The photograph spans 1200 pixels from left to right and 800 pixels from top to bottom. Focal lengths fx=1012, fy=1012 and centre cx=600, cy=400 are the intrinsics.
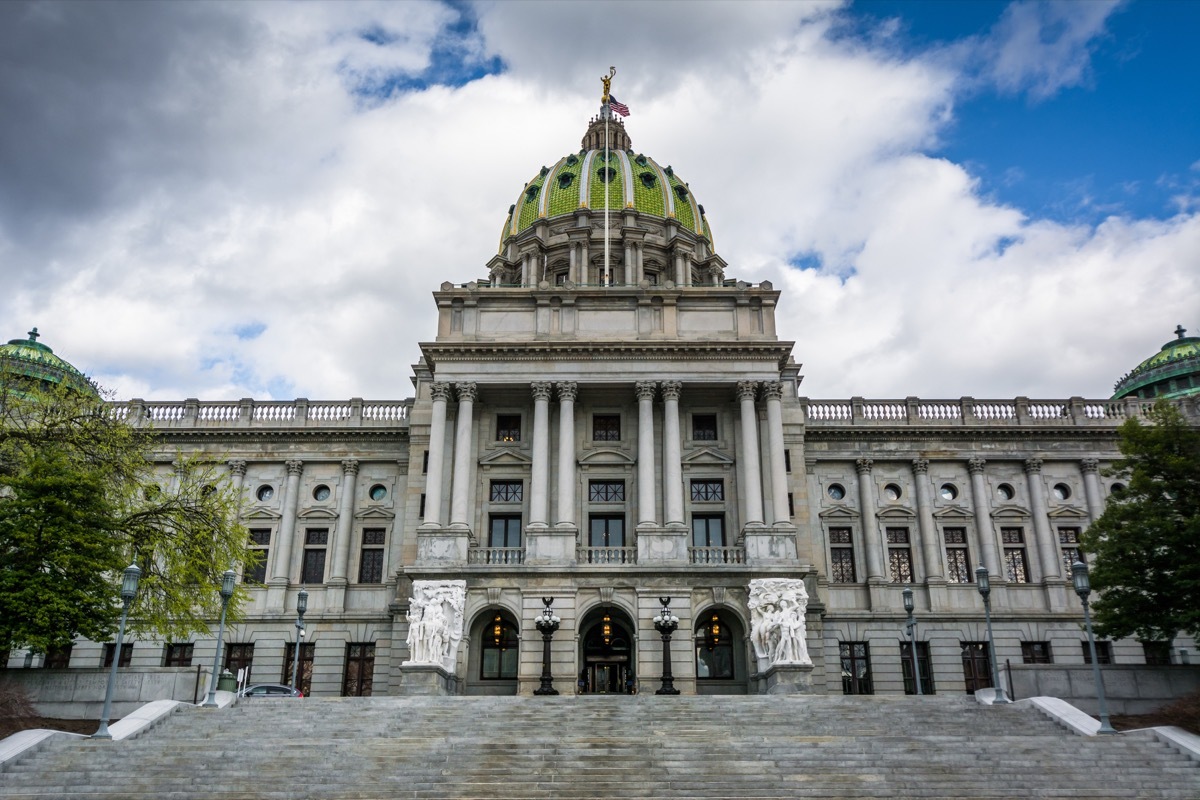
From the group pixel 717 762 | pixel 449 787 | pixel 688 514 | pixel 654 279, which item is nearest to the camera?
pixel 449 787

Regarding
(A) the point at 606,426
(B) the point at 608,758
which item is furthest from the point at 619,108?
(B) the point at 608,758

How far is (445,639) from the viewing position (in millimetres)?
37750

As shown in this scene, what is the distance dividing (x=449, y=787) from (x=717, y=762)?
19.1ft

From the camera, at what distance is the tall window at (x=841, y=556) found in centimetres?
4744

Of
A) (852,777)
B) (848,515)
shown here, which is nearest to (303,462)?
(848,515)

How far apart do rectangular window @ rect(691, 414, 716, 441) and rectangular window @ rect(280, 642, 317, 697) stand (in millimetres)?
19789

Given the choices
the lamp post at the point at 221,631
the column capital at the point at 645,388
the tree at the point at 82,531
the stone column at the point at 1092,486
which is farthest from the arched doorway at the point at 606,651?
the stone column at the point at 1092,486

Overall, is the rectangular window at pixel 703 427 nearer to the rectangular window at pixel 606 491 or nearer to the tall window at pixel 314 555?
the rectangular window at pixel 606 491

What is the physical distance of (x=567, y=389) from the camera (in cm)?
4300

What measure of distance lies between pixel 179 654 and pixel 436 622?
632 inches

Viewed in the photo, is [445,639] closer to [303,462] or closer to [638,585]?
[638,585]

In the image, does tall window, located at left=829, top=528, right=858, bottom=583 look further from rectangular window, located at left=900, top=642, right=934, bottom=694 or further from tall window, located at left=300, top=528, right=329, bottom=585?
tall window, located at left=300, top=528, right=329, bottom=585

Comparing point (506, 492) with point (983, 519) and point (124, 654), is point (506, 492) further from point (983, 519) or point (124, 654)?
point (983, 519)

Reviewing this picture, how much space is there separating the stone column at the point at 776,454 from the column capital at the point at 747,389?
0.49m
